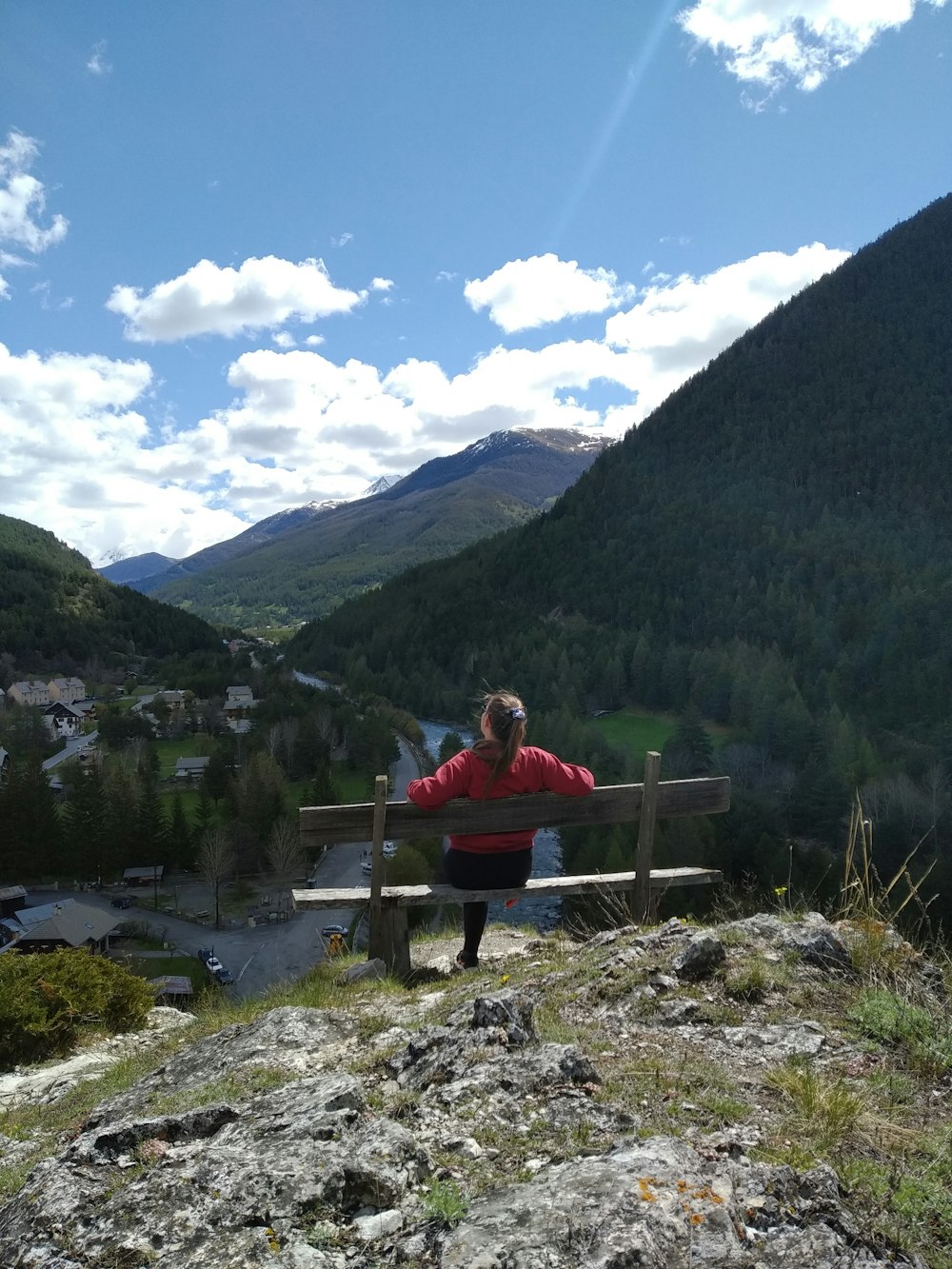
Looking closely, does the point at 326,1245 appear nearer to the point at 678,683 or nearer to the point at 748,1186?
the point at 748,1186

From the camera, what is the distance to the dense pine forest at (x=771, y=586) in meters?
69.6

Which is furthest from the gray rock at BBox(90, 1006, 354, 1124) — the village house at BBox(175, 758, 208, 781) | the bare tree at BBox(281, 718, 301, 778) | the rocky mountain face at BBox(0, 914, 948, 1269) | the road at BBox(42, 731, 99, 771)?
the road at BBox(42, 731, 99, 771)

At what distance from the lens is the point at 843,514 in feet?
447

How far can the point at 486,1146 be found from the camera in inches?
118

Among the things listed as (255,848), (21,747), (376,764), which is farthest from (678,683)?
(21,747)

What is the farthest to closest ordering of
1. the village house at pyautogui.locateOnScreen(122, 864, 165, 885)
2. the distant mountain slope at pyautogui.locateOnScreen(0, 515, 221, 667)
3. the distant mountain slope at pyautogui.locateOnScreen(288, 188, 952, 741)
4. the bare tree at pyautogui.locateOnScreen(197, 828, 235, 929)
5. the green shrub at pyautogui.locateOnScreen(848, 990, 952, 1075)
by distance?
1. the distant mountain slope at pyautogui.locateOnScreen(0, 515, 221, 667)
2. the distant mountain slope at pyautogui.locateOnScreen(288, 188, 952, 741)
3. the village house at pyautogui.locateOnScreen(122, 864, 165, 885)
4. the bare tree at pyautogui.locateOnScreen(197, 828, 235, 929)
5. the green shrub at pyautogui.locateOnScreen(848, 990, 952, 1075)

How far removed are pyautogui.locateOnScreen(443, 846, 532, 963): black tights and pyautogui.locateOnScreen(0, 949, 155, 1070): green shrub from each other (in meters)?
4.27

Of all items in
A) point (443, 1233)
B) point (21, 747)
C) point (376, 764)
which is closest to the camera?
point (443, 1233)

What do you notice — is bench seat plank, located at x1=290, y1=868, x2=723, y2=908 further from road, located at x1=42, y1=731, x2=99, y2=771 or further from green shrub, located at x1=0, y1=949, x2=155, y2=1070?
road, located at x1=42, y1=731, x2=99, y2=771

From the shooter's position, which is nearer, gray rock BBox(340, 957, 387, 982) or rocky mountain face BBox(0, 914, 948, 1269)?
rocky mountain face BBox(0, 914, 948, 1269)

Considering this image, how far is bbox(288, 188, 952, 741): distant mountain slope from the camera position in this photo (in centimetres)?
9056

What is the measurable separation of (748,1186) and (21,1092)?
6.25 metres

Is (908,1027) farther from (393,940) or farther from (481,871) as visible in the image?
(393,940)

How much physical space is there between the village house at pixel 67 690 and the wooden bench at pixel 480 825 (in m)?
137
